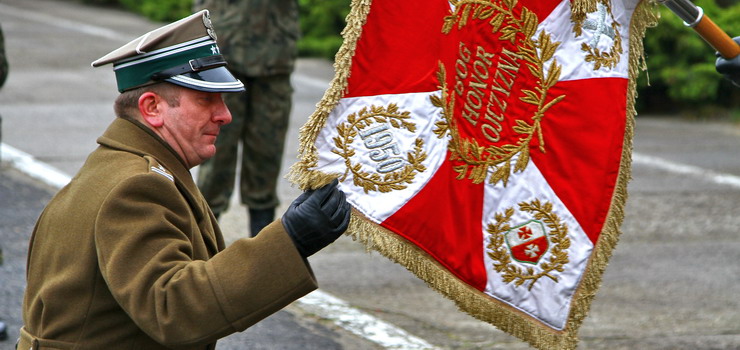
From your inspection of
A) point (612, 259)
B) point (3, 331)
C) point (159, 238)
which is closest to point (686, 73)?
point (612, 259)

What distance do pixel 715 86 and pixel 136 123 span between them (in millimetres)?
Result: 10320

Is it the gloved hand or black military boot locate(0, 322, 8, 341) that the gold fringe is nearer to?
the gloved hand

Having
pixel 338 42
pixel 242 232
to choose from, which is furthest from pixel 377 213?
pixel 338 42

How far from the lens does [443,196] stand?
3.16 m

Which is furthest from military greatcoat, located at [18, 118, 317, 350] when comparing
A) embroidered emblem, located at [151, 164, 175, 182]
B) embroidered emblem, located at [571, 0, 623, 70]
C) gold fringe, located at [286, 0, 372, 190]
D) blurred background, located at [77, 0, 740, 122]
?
blurred background, located at [77, 0, 740, 122]

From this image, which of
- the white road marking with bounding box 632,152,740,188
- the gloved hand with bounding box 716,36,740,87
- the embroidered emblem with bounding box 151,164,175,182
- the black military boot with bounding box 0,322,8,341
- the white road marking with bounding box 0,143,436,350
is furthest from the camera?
the white road marking with bounding box 632,152,740,188

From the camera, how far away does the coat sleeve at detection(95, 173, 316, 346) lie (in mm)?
2277

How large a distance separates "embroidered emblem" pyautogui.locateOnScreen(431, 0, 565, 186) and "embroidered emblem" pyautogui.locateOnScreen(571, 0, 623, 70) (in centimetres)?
10

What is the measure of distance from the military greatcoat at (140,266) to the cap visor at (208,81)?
0.15 metres

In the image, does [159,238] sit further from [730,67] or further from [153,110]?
[730,67]

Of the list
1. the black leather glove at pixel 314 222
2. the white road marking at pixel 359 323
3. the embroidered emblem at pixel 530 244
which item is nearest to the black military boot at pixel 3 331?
the white road marking at pixel 359 323

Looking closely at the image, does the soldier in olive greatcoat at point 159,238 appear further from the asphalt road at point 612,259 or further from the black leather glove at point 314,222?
the asphalt road at point 612,259

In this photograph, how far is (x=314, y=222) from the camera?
233cm

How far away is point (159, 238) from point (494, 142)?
1.25 m
